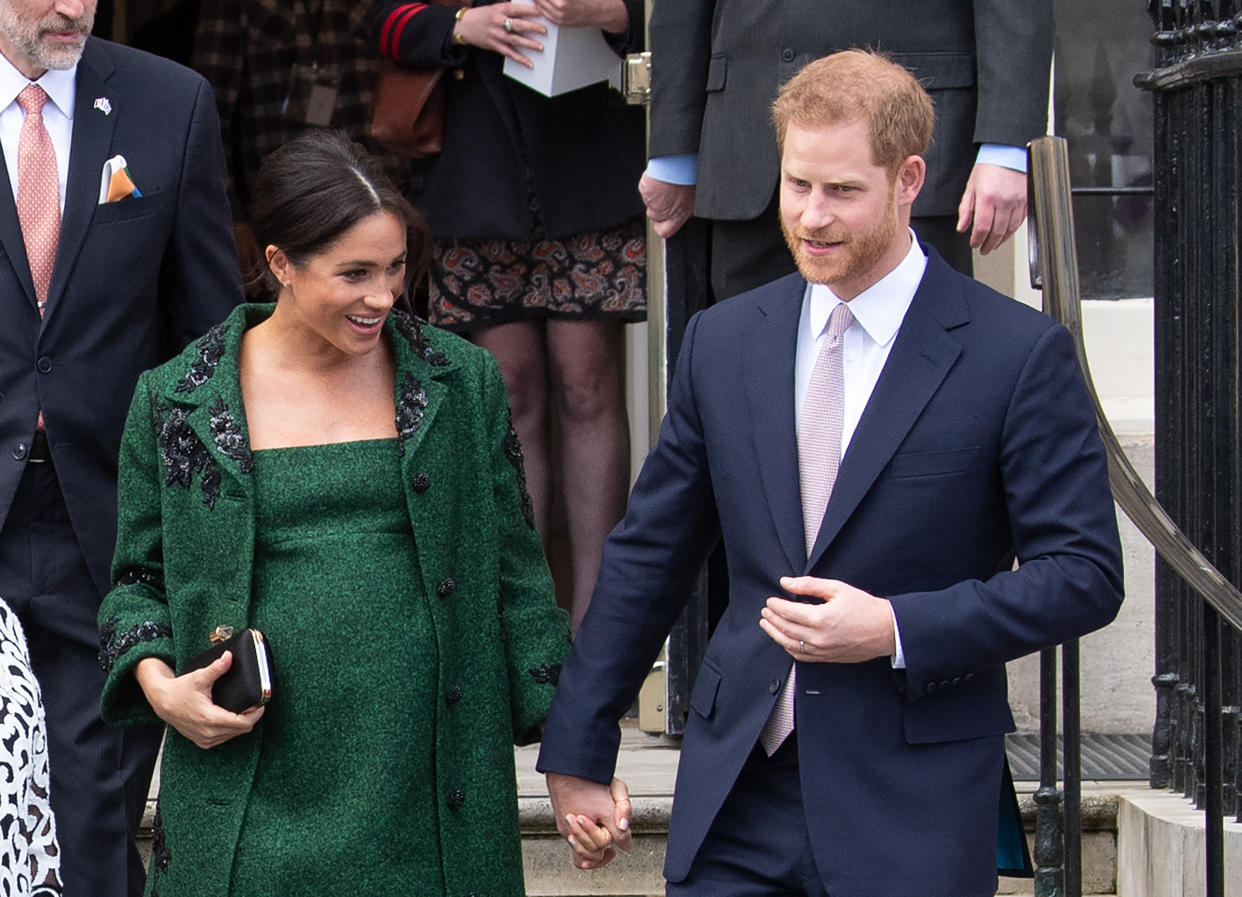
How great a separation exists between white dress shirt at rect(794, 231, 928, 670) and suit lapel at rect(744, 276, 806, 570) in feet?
0.08

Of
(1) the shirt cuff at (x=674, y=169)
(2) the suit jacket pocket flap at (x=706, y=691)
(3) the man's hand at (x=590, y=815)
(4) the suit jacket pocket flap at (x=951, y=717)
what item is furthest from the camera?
(1) the shirt cuff at (x=674, y=169)

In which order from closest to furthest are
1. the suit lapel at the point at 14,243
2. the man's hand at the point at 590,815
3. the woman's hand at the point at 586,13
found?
the man's hand at the point at 590,815, the suit lapel at the point at 14,243, the woman's hand at the point at 586,13

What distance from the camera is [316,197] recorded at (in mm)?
3186

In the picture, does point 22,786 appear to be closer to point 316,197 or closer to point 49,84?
point 316,197

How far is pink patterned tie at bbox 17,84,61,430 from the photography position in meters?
3.62

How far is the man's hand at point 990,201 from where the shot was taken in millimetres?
3512

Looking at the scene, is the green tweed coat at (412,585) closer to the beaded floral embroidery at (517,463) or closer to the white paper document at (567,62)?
the beaded floral embroidery at (517,463)

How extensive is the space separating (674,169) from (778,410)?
1.36m

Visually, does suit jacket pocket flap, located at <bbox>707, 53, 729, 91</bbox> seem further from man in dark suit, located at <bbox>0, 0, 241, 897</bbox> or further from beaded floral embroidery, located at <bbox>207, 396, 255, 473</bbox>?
beaded floral embroidery, located at <bbox>207, 396, 255, 473</bbox>

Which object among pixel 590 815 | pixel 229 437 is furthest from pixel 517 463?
pixel 590 815

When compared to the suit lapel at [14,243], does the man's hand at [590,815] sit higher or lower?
lower

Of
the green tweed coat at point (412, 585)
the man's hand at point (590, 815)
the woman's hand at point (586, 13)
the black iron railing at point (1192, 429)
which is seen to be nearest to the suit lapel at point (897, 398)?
the man's hand at point (590, 815)

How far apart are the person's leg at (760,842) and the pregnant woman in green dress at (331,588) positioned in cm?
44

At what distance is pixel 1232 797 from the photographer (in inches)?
160
